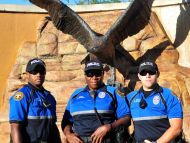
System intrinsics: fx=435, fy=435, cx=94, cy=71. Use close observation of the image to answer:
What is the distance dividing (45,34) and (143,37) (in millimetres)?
2316

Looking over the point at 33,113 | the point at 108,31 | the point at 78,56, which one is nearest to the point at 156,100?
the point at 33,113

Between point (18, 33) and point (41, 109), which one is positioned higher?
point (18, 33)

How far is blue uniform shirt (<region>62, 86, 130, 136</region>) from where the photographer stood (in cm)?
387

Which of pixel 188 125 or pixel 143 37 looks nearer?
pixel 188 125

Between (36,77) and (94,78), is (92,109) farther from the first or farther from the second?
(36,77)

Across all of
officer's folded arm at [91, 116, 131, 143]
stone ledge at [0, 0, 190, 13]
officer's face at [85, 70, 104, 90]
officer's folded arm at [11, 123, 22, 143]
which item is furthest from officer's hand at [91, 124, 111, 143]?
stone ledge at [0, 0, 190, 13]

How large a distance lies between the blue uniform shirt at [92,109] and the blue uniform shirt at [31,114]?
0.24 meters

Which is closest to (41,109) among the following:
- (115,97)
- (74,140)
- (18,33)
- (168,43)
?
(74,140)

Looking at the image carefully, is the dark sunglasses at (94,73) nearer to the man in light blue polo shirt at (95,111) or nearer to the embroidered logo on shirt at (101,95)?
the man in light blue polo shirt at (95,111)

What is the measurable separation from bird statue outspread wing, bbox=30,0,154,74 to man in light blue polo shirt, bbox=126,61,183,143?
194 inches

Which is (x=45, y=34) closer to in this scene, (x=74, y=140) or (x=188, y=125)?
(x=188, y=125)

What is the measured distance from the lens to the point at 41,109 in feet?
12.7

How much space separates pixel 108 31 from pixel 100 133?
202 inches

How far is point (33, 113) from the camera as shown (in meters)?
3.80
